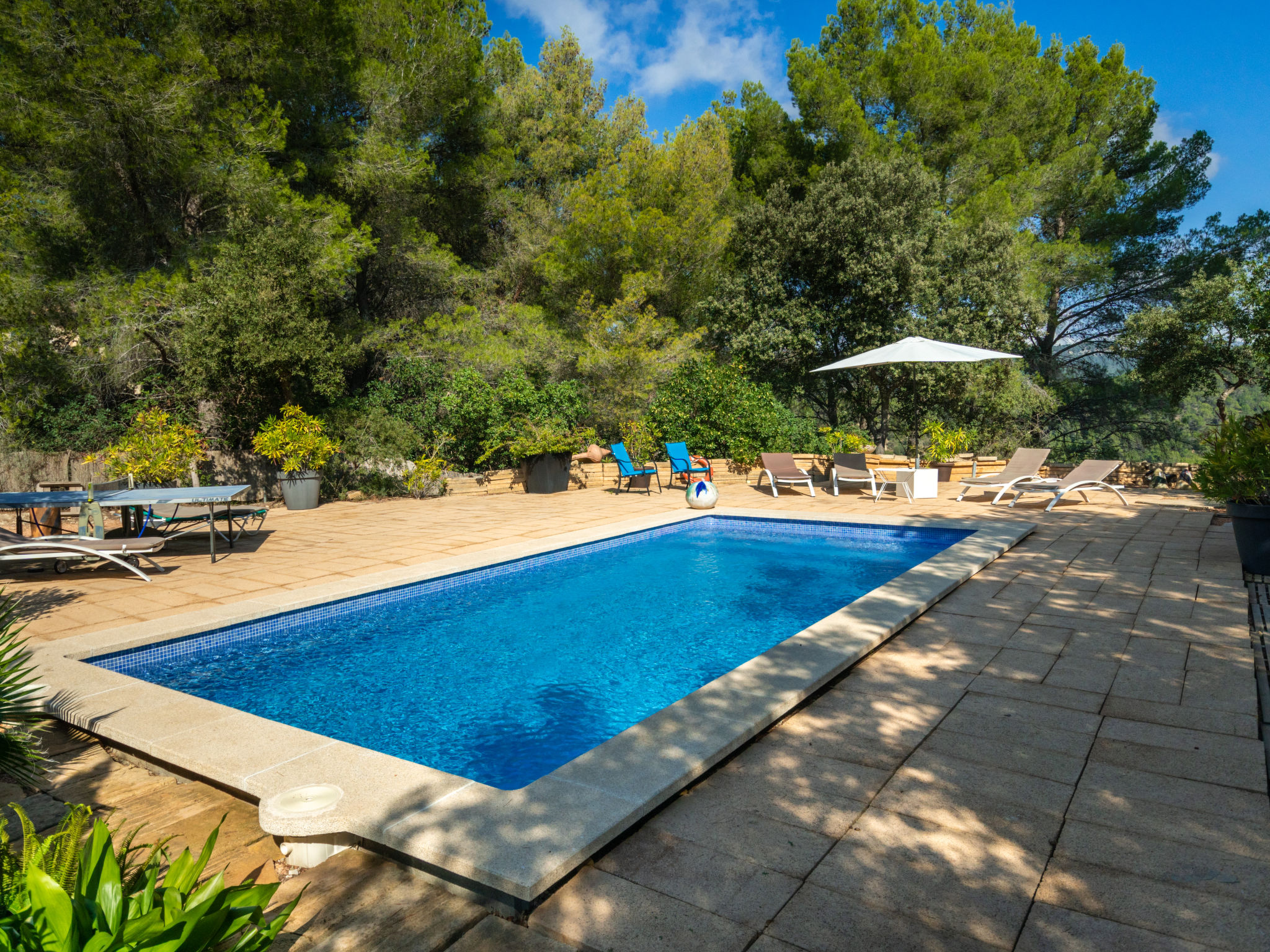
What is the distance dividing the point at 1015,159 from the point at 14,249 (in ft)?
62.9

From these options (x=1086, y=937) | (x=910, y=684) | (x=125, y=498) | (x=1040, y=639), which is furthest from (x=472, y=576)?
(x=1086, y=937)

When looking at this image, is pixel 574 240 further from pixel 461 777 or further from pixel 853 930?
pixel 853 930

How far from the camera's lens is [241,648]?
13.1 ft

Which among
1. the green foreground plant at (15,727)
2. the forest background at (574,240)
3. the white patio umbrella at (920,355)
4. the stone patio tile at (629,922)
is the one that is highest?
the forest background at (574,240)

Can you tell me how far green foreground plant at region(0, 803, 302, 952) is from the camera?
99 cm

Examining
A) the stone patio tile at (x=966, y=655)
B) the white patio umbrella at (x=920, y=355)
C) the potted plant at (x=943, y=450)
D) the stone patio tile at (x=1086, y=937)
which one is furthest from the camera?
the potted plant at (x=943, y=450)

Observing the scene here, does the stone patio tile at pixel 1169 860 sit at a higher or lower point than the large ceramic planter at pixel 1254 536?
lower

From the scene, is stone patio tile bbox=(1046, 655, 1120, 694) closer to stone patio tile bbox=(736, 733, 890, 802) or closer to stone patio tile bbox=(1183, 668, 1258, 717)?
stone patio tile bbox=(1183, 668, 1258, 717)

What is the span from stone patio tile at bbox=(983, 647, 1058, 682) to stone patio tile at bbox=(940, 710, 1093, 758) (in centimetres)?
51

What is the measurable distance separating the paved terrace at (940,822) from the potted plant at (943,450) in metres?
8.32

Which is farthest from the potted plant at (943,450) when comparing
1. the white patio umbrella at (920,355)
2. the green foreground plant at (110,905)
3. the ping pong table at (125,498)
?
the green foreground plant at (110,905)

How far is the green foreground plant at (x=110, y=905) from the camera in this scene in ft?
3.24

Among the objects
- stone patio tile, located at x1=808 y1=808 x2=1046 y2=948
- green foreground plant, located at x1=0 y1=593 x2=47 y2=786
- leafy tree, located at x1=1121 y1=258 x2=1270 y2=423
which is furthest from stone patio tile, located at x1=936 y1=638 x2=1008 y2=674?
leafy tree, located at x1=1121 y1=258 x2=1270 y2=423

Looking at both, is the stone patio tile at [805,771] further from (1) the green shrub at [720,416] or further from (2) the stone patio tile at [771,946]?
(1) the green shrub at [720,416]
